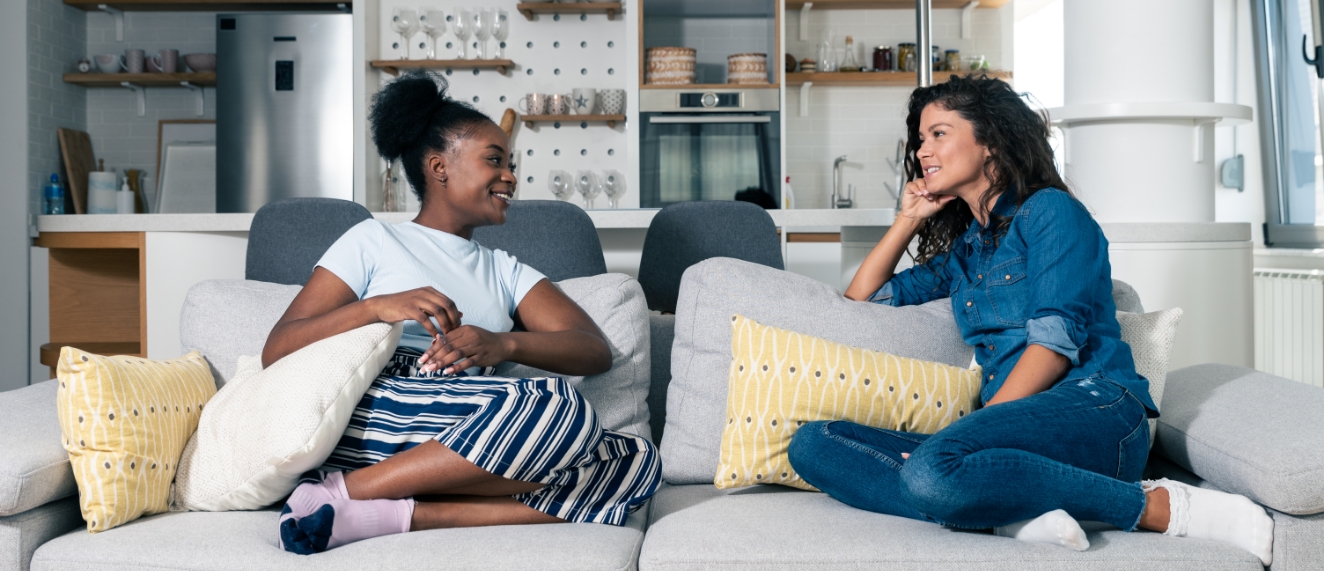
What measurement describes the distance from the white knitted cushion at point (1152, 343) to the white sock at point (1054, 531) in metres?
0.45

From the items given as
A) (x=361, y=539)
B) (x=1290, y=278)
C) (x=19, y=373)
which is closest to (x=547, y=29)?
(x=19, y=373)

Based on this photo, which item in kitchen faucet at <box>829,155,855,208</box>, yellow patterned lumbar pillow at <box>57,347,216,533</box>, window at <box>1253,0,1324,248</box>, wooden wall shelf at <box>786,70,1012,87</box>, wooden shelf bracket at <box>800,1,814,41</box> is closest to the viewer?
yellow patterned lumbar pillow at <box>57,347,216,533</box>

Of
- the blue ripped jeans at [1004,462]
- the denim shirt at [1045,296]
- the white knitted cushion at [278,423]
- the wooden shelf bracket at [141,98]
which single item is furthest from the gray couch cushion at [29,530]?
the wooden shelf bracket at [141,98]

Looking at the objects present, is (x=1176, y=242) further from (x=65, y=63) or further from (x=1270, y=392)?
(x=65, y=63)

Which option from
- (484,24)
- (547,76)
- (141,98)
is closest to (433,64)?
(484,24)

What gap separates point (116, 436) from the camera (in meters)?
1.46

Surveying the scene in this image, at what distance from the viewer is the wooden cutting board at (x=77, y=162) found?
16.5 ft

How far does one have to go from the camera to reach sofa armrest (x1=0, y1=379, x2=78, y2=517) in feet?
4.53

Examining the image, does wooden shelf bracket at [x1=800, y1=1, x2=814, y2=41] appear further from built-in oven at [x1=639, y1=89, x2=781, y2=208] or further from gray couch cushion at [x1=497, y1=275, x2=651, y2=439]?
gray couch cushion at [x1=497, y1=275, x2=651, y2=439]

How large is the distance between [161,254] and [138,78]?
7.50 feet

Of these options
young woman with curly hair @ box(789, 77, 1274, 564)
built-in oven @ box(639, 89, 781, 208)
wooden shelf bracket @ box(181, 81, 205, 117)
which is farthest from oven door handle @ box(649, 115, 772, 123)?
young woman with curly hair @ box(789, 77, 1274, 564)

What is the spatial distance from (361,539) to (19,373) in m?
3.93

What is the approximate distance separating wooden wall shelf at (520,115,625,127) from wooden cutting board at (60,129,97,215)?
2230 millimetres

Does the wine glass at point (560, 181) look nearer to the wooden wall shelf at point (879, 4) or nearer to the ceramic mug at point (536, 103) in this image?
the ceramic mug at point (536, 103)
